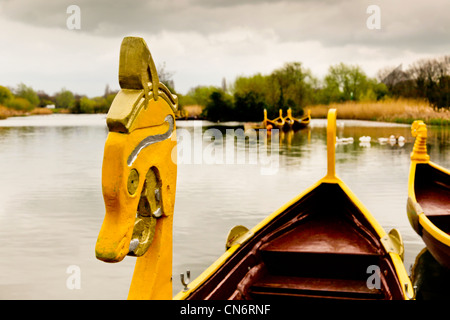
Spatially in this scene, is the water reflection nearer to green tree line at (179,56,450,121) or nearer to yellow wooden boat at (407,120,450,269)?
yellow wooden boat at (407,120,450,269)

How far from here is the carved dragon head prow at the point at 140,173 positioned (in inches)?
86.6

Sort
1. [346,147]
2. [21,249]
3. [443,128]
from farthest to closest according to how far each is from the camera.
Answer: [443,128] → [346,147] → [21,249]

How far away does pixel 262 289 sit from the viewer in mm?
3910

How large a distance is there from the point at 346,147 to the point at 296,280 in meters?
20.2

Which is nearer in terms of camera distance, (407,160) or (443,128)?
(407,160)

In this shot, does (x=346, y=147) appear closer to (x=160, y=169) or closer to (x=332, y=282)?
(x=332, y=282)

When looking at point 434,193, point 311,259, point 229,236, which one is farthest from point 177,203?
point 311,259

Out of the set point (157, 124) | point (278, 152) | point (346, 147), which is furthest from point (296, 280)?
point (346, 147)

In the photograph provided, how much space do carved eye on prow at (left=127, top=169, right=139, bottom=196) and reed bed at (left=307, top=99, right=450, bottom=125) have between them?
33850 millimetres

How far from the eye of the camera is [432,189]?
22.9 feet

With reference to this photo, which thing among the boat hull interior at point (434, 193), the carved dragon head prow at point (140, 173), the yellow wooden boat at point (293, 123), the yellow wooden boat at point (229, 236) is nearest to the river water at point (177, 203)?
the boat hull interior at point (434, 193)

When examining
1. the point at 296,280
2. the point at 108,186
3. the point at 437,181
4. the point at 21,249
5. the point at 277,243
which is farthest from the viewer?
the point at 21,249

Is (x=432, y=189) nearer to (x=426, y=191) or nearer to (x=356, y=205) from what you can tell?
(x=426, y=191)

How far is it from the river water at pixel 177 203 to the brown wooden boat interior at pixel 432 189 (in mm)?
708
